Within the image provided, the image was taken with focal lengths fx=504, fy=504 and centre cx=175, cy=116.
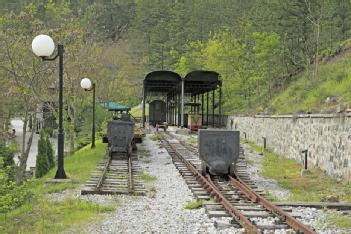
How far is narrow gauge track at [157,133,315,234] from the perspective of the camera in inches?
313

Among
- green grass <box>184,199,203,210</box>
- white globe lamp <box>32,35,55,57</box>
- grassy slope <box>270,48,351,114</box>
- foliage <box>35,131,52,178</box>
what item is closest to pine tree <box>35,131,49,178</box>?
foliage <box>35,131,52,178</box>

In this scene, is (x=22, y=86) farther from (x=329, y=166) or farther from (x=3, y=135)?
(x=329, y=166)

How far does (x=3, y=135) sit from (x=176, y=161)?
11367 millimetres

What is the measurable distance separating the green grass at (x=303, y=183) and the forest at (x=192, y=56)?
653 cm

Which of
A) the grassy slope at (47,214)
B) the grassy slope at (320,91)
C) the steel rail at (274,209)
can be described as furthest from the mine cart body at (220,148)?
the grassy slope at (320,91)

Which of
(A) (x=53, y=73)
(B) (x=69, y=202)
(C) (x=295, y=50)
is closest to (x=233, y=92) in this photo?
(C) (x=295, y=50)

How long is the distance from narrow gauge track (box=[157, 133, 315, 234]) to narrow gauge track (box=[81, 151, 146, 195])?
139cm

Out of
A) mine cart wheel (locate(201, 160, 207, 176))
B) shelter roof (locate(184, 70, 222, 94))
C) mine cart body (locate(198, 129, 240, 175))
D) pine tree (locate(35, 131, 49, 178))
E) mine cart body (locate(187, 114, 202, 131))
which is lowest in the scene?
pine tree (locate(35, 131, 49, 178))

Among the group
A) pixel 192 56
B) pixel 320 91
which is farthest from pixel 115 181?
pixel 192 56

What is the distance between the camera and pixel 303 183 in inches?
540

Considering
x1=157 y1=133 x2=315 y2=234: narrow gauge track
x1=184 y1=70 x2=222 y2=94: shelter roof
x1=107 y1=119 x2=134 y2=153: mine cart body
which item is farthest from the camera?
x1=184 y1=70 x2=222 y2=94: shelter roof

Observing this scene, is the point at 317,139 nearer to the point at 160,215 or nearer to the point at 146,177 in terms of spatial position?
the point at 146,177

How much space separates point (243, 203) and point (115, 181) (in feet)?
14.5

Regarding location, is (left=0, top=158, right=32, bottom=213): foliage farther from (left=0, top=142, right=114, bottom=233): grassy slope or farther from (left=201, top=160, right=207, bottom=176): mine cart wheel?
(left=201, top=160, right=207, bottom=176): mine cart wheel
